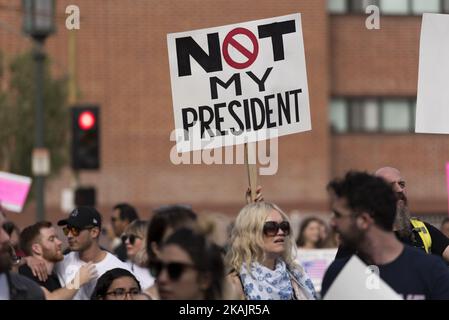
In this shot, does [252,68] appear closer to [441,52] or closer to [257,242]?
[441,52]

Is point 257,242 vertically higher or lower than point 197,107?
lower

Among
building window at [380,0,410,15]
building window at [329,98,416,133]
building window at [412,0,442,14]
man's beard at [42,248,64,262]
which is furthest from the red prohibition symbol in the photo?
building window at [412,0,442,14]

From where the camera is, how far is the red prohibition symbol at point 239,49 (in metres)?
9.18

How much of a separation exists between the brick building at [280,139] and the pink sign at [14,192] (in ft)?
65.6

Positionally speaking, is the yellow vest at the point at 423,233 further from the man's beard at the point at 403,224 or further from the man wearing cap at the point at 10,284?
the man wearing cap at the point at 10,284

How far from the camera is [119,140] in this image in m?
38.8

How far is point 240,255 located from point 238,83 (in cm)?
206

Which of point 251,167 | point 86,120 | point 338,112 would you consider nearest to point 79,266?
point 251,167

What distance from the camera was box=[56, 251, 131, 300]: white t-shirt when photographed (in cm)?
850

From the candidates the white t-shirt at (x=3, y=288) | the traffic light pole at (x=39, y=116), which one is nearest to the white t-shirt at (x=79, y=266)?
the white t-shirt at (x=3, y=288)

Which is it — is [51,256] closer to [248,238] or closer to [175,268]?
[248,238]

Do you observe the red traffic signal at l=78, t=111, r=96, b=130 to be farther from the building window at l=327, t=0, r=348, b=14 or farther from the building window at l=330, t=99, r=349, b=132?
the building window at l=327, t=0, r=348, b=14
